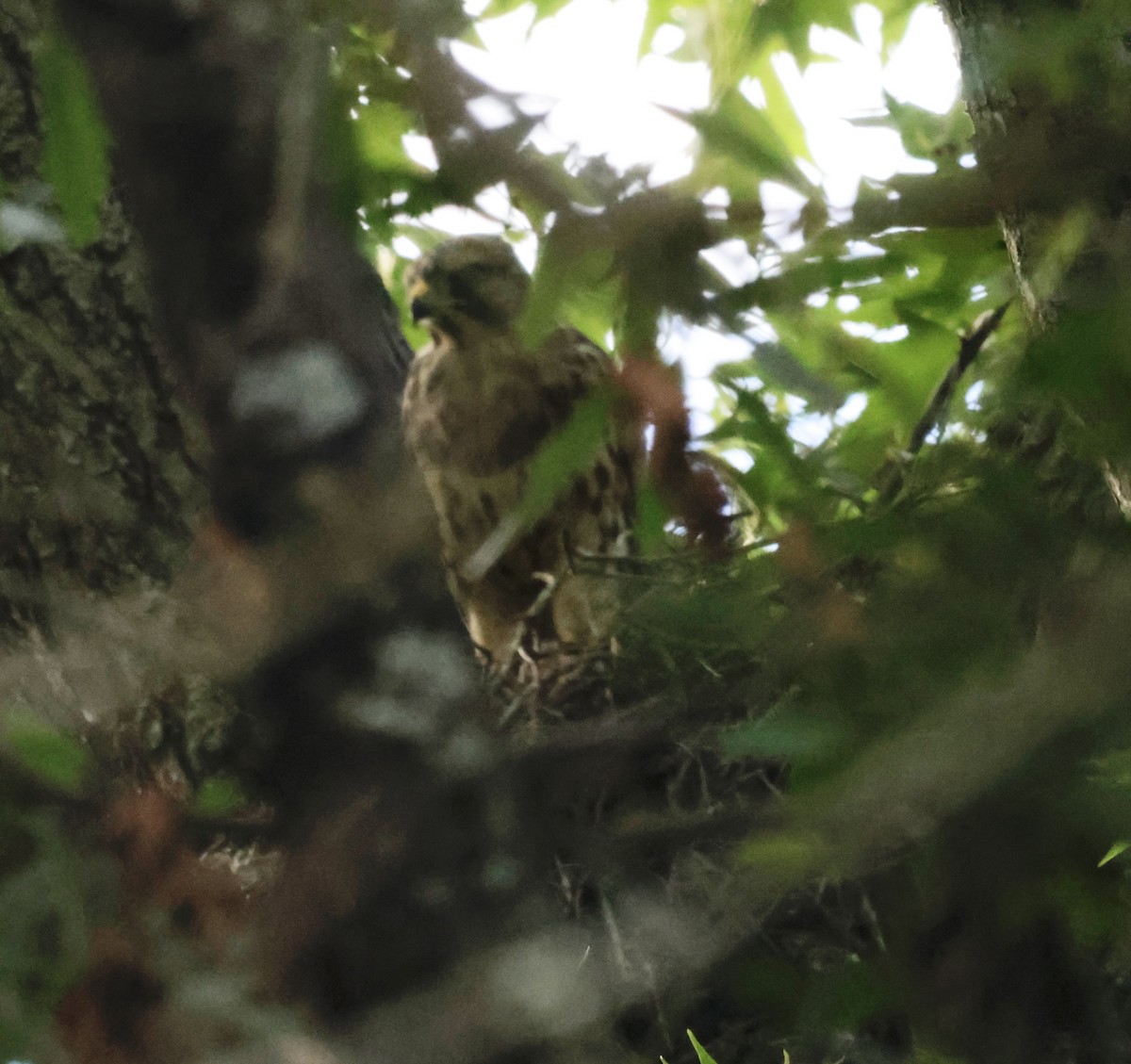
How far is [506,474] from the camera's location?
206 cm

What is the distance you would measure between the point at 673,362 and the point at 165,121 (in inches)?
20.2

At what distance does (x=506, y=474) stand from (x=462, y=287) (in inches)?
13.4

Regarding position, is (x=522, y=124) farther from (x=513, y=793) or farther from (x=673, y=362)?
(x=513, y=793)

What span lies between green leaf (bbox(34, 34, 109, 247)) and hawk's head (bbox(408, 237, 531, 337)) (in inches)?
56.2

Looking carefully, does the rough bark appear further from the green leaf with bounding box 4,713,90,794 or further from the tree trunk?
the green leaf with bounding box 4,713,90,794

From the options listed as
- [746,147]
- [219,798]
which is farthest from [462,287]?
Answer: [746,147]

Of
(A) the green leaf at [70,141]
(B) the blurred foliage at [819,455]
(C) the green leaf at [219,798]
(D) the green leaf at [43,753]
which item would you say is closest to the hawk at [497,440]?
(C) the green leaf at [219,798]

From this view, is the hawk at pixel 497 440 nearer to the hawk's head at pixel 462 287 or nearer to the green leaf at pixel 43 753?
the hawk's head at pixel 462 287

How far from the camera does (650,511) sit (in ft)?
3.06

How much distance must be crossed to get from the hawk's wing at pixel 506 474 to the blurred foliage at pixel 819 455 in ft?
2.85

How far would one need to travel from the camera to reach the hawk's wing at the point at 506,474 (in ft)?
6.55

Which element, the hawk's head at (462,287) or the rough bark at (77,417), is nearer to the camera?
the rough bark at (77,417)

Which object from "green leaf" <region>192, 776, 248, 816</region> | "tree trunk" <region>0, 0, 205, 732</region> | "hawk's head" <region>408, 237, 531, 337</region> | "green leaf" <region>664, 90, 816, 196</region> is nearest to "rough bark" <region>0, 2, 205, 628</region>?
"tree trunk" <region>0, 0, 205, 732</region>

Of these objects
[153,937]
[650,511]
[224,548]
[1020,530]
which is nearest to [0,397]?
[224,548]
